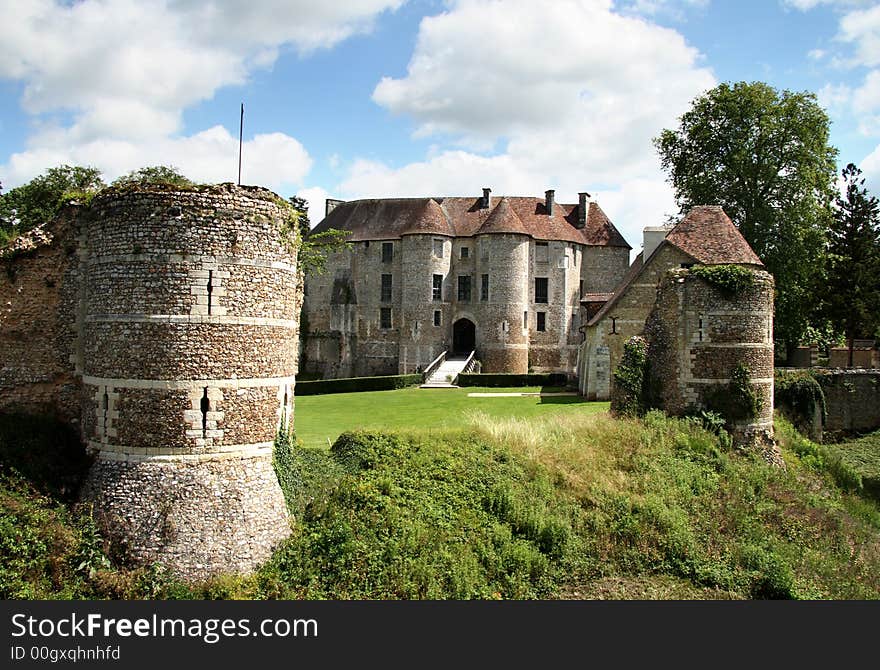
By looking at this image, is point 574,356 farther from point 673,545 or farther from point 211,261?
point 211,261

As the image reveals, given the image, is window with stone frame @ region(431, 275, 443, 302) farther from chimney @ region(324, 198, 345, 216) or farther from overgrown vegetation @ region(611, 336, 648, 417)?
overgrown vegetation @ region(611, 336, 648, 417)

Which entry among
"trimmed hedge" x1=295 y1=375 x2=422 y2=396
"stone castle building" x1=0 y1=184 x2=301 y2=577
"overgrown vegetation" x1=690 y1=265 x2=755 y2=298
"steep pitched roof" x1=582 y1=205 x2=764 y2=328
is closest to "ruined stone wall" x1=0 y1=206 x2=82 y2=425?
"stone castle building" x1=0 y1=184 x2=301 y2=577

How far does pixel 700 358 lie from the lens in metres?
19.5

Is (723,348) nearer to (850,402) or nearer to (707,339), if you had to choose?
(707,339)

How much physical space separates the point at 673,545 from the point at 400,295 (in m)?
32.5

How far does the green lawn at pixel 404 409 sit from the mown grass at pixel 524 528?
3.61m

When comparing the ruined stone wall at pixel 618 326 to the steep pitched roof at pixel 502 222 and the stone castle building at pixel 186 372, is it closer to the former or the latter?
the steep pitched roof at pixel 502 222

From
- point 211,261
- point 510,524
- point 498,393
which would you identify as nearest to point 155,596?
point 211,261

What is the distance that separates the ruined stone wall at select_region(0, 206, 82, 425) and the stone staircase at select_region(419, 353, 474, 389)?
78.6 ft

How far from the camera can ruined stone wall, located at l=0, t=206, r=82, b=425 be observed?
12578 millimetres

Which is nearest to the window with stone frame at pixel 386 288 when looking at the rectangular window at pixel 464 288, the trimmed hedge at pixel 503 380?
the rectangular window at pixel 464 288

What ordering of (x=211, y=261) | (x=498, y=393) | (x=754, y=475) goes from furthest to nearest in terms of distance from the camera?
(x=498, y=393), (x=754, y=475), (x=211, y=261)

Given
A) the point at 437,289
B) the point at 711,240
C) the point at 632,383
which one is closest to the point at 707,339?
the point at 632,383

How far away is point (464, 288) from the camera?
1748 inches
